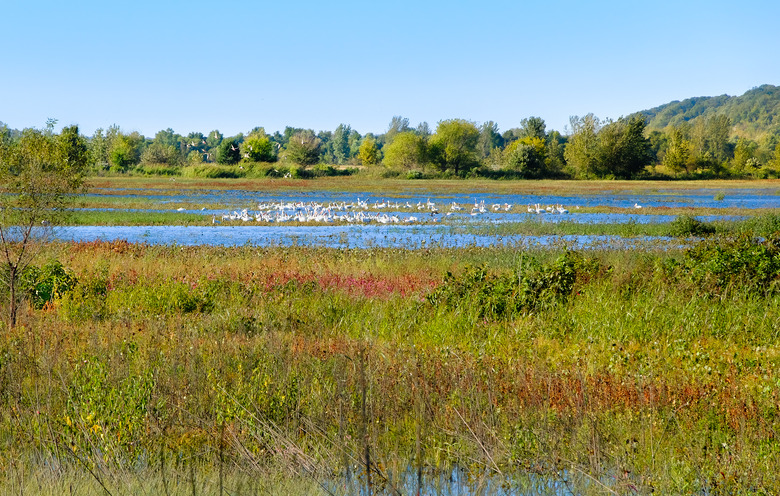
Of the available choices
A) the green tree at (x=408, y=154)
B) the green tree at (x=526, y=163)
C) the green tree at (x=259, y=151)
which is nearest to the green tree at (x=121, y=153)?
the green tree at (x=259, y=151)

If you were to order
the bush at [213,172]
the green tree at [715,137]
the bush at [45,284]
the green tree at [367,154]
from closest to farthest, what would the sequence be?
1. the bush at [45,284]
2. the bush at [213,172]
3. the green tree at [367,154]
4. the green tree at [715,137]

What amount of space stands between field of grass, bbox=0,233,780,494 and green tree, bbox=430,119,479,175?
9327 centimetres

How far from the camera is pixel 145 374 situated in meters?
6.66

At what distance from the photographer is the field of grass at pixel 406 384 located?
17.6 feet

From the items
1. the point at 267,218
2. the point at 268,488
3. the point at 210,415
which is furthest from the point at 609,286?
the point at 267,218

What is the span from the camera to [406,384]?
275 inches

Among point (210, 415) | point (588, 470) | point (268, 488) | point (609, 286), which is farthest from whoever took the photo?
point (609, 286)

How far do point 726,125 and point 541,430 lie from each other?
16215cm

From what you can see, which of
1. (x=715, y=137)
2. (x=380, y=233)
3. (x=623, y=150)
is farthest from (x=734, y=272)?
(x=715, y=137)

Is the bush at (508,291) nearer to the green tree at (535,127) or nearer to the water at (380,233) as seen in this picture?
the water at (380,233)

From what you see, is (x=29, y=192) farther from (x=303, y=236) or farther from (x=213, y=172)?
(x=213, y=172)

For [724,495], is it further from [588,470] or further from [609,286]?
[609,286]

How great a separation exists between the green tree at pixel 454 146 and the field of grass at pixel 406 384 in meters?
93.3

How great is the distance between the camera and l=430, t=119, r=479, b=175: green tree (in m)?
106
